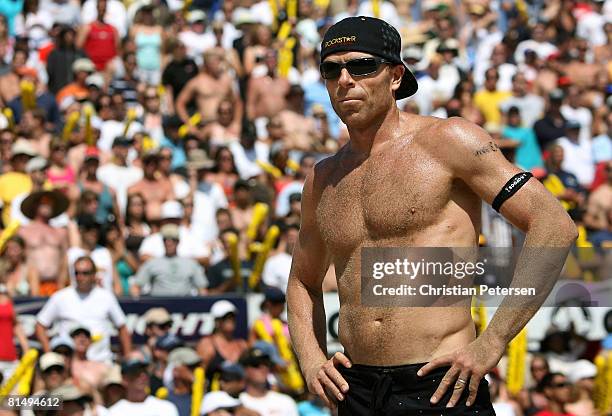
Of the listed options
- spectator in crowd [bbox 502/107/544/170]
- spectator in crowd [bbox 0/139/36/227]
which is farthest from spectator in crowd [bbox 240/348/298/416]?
spectator in crowd [bbox 502/107/544/170]

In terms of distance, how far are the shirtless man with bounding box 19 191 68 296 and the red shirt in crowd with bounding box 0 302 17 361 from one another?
3.67 ft

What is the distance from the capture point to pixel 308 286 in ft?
19.0

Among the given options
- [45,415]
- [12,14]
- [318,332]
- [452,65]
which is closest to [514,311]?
[318,332]

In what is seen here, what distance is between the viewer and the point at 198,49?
18.9 meters

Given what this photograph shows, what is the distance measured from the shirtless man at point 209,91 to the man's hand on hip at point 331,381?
12311 millimetres

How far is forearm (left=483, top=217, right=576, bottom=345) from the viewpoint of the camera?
4.80 meters

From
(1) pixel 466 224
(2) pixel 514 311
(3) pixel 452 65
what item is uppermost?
(3) pixel 452 65

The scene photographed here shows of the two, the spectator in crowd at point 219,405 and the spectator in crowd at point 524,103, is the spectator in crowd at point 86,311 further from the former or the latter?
the spectator in crowd at point 524,103

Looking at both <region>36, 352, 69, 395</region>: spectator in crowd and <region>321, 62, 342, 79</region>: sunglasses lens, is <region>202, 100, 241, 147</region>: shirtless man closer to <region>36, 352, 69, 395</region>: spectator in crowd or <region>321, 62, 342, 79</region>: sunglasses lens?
<region>36, 352, 69, 395</region>: spectator in crowd

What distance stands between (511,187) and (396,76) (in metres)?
0.74

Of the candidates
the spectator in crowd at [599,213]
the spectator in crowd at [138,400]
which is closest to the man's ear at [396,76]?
the spectator in crowd at [138,400]

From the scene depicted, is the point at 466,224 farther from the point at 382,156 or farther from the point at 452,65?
the point at 452,65

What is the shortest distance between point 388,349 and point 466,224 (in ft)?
1.84

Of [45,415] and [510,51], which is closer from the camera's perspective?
[45,415]
